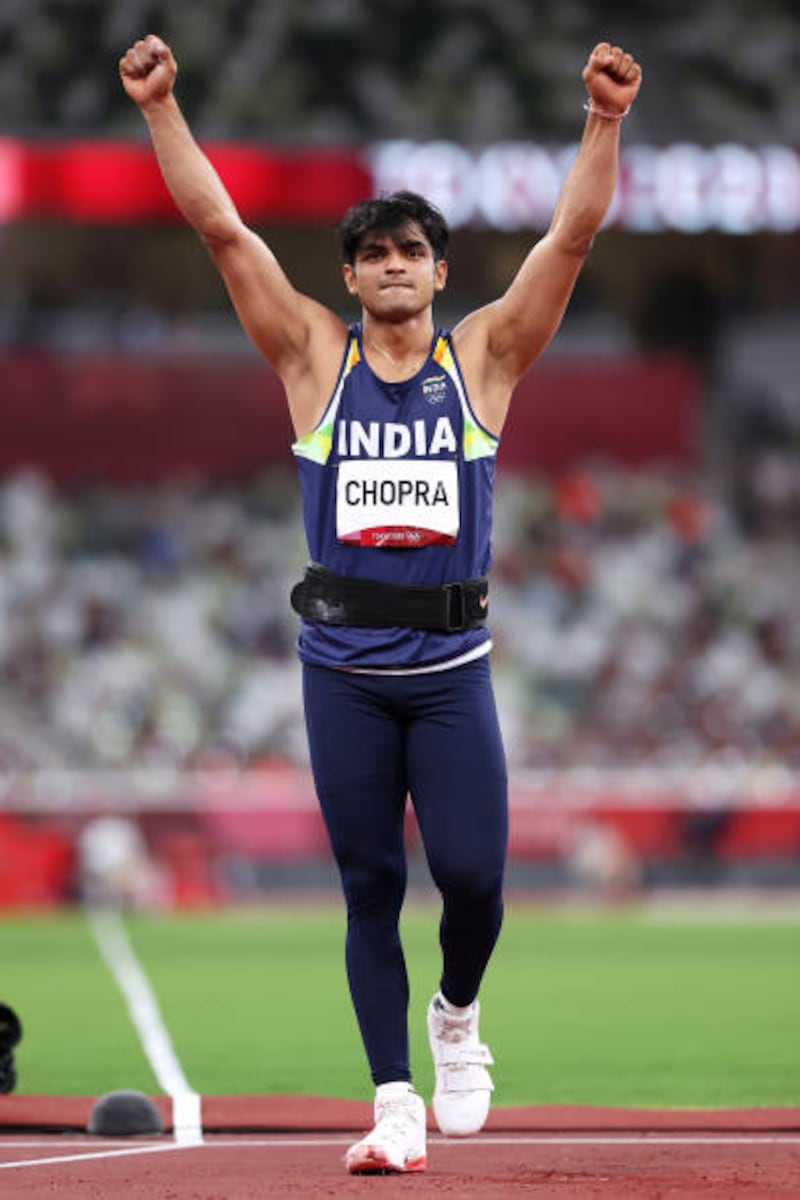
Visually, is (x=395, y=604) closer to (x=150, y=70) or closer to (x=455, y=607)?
(x=455, y=607)

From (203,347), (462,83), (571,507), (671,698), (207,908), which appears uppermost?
(462,83)

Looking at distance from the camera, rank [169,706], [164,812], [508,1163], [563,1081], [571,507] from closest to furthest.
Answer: [508,1163] → [563,1081] → [164,812] → [169,706] → [571,507]

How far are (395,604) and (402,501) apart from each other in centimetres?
27

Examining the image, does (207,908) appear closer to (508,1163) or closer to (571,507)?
(571,507)

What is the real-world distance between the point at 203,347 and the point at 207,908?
33.2ft

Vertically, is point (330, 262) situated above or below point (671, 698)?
above

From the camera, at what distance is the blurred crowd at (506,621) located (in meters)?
22.6

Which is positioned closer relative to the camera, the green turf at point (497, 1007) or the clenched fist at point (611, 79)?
the clenched fist at point (611, 79)

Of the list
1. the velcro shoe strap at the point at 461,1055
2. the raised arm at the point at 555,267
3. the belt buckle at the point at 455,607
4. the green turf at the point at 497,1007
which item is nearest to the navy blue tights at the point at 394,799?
the belt buckle at the point at 455,607

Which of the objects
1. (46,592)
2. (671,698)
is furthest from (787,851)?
(46,592)

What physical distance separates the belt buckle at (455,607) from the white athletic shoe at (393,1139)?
1.22 metres

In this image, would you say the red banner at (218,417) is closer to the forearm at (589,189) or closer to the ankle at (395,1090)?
the forearm at (589,189)

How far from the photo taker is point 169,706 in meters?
22.8

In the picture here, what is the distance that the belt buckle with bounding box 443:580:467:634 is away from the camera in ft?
18.5
